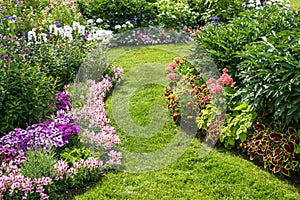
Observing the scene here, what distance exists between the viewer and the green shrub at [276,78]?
3.92 metres

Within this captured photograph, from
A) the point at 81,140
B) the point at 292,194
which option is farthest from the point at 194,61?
the point at 292,194

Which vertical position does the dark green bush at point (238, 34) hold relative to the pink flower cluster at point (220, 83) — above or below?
above

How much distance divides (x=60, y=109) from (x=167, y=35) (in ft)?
12.3

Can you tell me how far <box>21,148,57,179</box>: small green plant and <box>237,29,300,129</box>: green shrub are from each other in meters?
2.12

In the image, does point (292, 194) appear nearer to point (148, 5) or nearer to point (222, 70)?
point (222, 70)

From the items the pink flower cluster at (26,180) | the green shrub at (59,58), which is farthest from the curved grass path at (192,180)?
the green shrub at (59,58)

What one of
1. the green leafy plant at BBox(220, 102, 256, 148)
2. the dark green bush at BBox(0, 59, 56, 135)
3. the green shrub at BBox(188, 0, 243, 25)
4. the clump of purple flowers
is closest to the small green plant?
the clump of purple flowers

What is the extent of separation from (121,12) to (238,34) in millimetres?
3813

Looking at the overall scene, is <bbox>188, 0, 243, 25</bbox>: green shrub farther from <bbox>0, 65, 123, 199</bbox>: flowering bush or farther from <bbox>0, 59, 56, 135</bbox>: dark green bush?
<bbox>0, 59, 56, 135</bbox>: dark green bush

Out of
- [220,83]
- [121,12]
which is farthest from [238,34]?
[121,12]

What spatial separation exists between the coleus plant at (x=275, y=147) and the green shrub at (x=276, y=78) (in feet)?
0.43

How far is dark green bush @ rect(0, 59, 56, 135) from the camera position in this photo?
442cm

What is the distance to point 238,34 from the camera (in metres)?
5.32

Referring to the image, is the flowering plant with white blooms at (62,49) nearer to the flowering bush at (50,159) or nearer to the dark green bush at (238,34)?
the flowering bush at (50,159)
